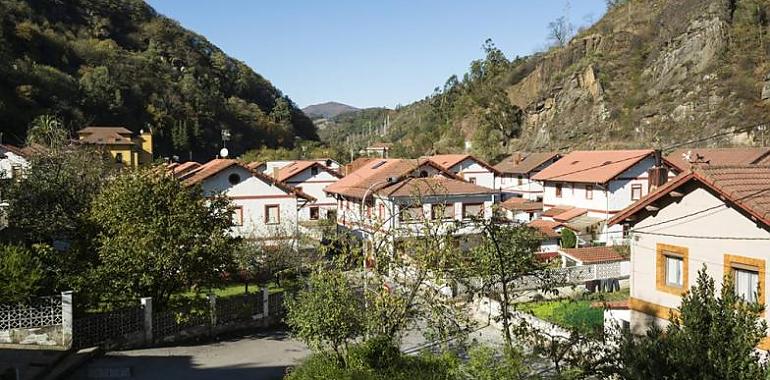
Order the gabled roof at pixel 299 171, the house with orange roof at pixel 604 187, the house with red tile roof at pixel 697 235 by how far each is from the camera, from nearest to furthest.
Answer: the house with red tile roof at pixel 697 235
the house with orange roof at pixel 604 187
the gabled roof at pixel 299 171

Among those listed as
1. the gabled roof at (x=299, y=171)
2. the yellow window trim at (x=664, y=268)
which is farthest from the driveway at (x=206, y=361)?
the gabled roof at (x=299, y=171)

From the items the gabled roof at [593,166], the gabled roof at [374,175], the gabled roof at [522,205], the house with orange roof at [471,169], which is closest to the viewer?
the gabled roof at [374,175]

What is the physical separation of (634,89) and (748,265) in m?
63.5

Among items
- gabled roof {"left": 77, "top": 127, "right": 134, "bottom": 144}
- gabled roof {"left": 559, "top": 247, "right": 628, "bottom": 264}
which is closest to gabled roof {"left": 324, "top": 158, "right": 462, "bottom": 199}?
gabled roof {"left": 559, "top": 247, "right": 628, "bottom": 264}

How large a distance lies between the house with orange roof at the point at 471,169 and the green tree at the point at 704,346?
44.4 metres

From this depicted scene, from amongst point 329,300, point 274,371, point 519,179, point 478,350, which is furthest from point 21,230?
point 519,179

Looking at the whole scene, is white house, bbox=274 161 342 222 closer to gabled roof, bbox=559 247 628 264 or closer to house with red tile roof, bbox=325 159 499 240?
house with red tile roof, bbox=325 159 499 240

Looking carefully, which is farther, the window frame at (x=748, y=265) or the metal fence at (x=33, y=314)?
the metal fence at (x=33, y=314)

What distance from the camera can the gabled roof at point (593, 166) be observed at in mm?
38781

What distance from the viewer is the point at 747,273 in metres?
13.1

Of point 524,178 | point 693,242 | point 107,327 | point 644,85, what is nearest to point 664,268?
point 693,242

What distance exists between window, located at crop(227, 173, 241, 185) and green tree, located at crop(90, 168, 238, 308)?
11.7 metres

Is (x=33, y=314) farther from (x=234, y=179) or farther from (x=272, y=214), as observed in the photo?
(x=272, y=214)

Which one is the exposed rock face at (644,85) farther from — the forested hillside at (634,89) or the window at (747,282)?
the window at (747,282)
